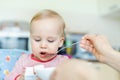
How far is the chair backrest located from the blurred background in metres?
1.38

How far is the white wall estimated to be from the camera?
9.20 feet

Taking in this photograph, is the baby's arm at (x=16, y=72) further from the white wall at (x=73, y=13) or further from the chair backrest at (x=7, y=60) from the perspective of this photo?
the white wall at (x=73, y=13)

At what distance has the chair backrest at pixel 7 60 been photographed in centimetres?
102

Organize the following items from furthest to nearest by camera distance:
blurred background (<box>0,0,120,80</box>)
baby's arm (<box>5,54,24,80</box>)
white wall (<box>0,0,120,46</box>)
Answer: white wall (<box>0,0,120,46</box>)
blurred background (<box>0,0,120,80</box>)
baby's arm (<box>5,54,24,80</box>)

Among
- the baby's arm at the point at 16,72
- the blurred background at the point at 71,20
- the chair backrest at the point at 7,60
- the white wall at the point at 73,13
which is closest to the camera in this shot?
the baby's arm at the point at 16,72

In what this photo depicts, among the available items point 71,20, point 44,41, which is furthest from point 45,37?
point 71,20

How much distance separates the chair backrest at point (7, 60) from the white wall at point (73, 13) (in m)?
1.74

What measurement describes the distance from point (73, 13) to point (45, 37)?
225 centimetres

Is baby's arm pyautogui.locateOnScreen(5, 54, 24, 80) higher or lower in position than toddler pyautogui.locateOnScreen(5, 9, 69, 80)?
lower

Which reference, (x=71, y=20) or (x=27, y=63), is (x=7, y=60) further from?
(x=71, y=20)

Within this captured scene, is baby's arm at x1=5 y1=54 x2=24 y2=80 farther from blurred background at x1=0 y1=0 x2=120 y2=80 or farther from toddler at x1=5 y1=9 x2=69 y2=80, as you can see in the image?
blurred background at x1=0 y1=0 x2=120 y2=80

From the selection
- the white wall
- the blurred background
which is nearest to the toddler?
the blurred background

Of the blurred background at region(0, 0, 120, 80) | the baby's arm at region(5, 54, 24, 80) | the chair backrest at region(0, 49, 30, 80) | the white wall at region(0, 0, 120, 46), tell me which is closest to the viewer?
the baby's arm at region(5, 54, 24, 80)

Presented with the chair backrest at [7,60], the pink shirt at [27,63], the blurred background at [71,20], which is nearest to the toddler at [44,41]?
the pink shirt at [27,63]
